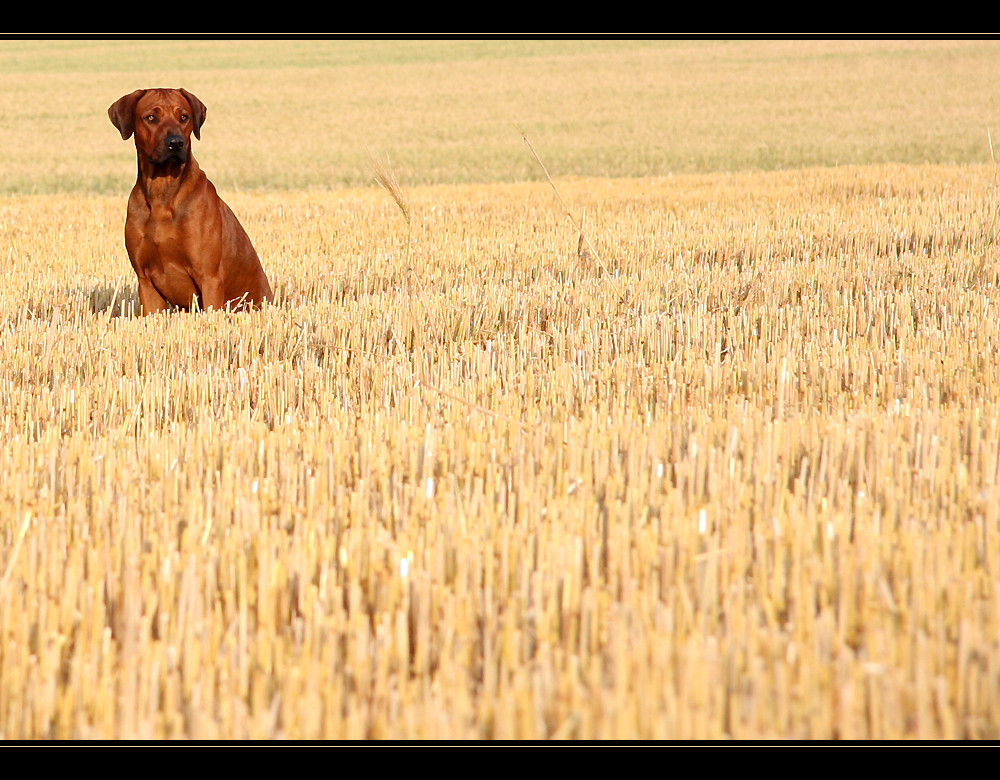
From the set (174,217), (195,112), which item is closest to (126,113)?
(195,112)

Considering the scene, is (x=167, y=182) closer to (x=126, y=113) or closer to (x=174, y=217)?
(x=174, y=217)

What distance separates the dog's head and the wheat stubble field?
0.97 meters

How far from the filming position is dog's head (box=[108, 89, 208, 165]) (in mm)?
6199

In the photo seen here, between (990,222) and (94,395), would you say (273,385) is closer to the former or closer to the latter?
(94,395)

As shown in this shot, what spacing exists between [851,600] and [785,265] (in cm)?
570

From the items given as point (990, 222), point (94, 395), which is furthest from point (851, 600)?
point (990, 222)

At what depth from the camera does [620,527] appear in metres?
2.57

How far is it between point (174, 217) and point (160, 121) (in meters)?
0.58

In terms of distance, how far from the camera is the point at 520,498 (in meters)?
2.88

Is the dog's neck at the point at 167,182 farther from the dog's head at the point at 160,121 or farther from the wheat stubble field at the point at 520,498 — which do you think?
the wheat stubble field at the point at 520,498

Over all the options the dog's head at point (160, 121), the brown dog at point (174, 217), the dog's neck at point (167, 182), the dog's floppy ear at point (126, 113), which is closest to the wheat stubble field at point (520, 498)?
the brown dog at point (174, 217)

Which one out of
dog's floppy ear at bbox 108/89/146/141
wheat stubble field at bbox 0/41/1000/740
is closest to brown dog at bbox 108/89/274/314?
dog's floppy ear at bbox 108/89/146/141

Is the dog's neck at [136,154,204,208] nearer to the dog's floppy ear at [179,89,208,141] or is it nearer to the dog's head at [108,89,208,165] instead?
the dog's head at [108,89,208,165]
